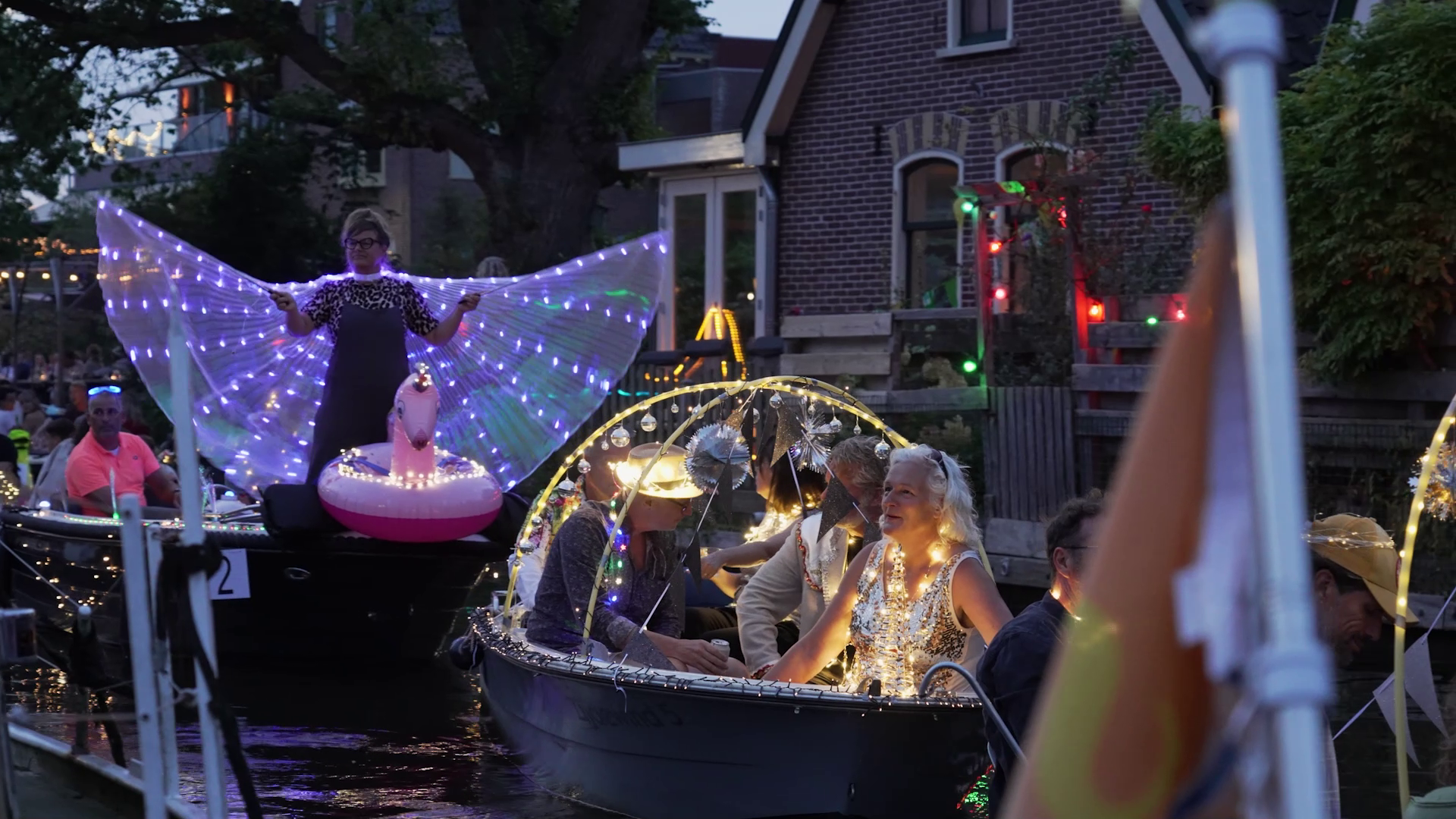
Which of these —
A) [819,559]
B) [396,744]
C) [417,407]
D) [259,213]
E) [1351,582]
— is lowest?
[396,744]

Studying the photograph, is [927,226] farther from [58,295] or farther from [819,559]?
[58,295]

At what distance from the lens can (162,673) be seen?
3518 mm

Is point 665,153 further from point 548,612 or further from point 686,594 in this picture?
point 548,612

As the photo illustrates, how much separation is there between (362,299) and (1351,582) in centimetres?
647

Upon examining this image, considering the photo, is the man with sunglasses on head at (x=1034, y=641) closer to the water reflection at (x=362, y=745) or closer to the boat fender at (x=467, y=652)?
the water reflection at (x=362, y=745)

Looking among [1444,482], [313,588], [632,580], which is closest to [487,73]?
[313,588]

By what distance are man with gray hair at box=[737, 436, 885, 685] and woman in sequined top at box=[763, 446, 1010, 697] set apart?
761mm

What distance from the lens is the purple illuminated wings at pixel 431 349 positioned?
965cm

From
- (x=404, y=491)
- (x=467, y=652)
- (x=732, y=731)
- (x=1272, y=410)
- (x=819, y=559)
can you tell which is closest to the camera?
(x=1272, y=410)

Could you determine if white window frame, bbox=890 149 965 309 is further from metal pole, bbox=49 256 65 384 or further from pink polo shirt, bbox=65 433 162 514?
metal pole, bbox=49 256 65 384

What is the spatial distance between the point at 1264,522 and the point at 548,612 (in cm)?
640

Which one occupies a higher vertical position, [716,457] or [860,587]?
[716,457]

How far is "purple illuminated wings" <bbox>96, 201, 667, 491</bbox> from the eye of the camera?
9.65m

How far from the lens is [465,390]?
10328 millimetres
